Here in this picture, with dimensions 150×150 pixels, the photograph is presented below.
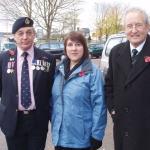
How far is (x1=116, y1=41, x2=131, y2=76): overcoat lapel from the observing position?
3810mm

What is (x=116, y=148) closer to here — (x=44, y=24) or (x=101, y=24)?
(x=44, y=24)

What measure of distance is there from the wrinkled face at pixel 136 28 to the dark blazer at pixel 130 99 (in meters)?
0.09

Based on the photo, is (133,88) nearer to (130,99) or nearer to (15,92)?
(130,99)

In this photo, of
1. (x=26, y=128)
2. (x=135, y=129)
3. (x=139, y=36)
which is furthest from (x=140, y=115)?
(x=26, y=128)

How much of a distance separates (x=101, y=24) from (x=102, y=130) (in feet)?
195

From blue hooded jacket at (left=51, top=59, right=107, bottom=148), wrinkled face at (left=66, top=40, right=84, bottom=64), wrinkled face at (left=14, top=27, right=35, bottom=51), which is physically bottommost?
blue hooded jacket at (left=51, top=59, right=107, bottom=148)

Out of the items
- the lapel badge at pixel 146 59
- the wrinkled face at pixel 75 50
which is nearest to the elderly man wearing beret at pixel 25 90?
the wrinkled face at pixel 75 50

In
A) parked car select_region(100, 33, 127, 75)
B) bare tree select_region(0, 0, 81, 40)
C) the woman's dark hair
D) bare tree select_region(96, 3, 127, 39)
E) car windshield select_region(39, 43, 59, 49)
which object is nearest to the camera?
the woman's dark hair

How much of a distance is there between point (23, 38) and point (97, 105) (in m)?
1.00

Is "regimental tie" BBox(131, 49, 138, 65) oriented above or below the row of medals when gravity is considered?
above

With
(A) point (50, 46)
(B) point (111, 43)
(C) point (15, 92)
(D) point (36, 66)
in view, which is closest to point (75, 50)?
(D) point (36, 66)

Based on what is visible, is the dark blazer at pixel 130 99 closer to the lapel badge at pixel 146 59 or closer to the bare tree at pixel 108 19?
the lapel badge at pixel 146 59

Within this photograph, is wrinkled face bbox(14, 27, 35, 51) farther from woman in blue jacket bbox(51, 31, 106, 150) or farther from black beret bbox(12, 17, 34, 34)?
woman in blue jacket bbox(51, 31, 106, 150)

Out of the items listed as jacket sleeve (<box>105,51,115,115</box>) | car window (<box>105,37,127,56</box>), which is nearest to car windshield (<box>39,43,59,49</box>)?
car window (<box>105,37,127,56</box>)
